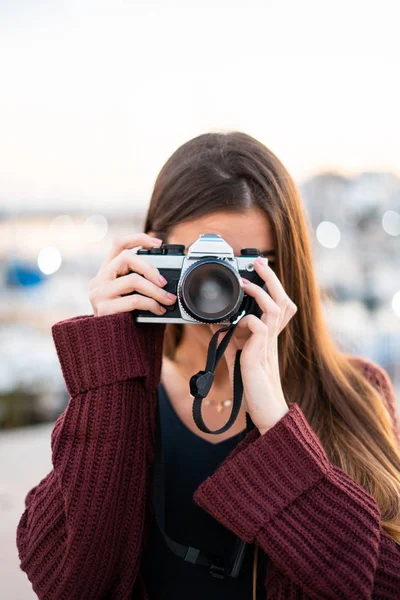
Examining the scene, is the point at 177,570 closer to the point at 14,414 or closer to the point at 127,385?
the point at 127,385

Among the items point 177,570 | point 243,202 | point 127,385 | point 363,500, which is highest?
point 243,202

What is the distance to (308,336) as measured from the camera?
0.93 metres

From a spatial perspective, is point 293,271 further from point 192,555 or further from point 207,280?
point 192,555

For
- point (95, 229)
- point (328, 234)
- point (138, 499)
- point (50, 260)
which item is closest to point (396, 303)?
point (328, 234)

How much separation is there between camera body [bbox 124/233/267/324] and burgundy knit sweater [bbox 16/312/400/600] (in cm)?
8

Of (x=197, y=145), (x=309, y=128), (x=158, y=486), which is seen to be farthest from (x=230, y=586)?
(x=309, y=128)

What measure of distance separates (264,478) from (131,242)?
37 centimetres

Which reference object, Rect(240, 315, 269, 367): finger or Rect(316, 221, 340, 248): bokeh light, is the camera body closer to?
Rect(240, 315, 269, 367): finger

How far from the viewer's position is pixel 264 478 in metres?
0.71

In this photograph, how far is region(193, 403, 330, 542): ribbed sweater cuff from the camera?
69 centimetres

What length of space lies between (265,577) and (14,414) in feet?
6.79

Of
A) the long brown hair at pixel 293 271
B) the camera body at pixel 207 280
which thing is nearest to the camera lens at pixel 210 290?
the camera body at pixel 207 280

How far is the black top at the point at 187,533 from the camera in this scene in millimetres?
786

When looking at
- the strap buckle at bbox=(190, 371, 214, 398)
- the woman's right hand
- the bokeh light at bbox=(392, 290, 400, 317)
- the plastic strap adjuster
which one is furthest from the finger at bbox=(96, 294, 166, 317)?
the bokeh light at bbox=(392, 290, 400, 317)
